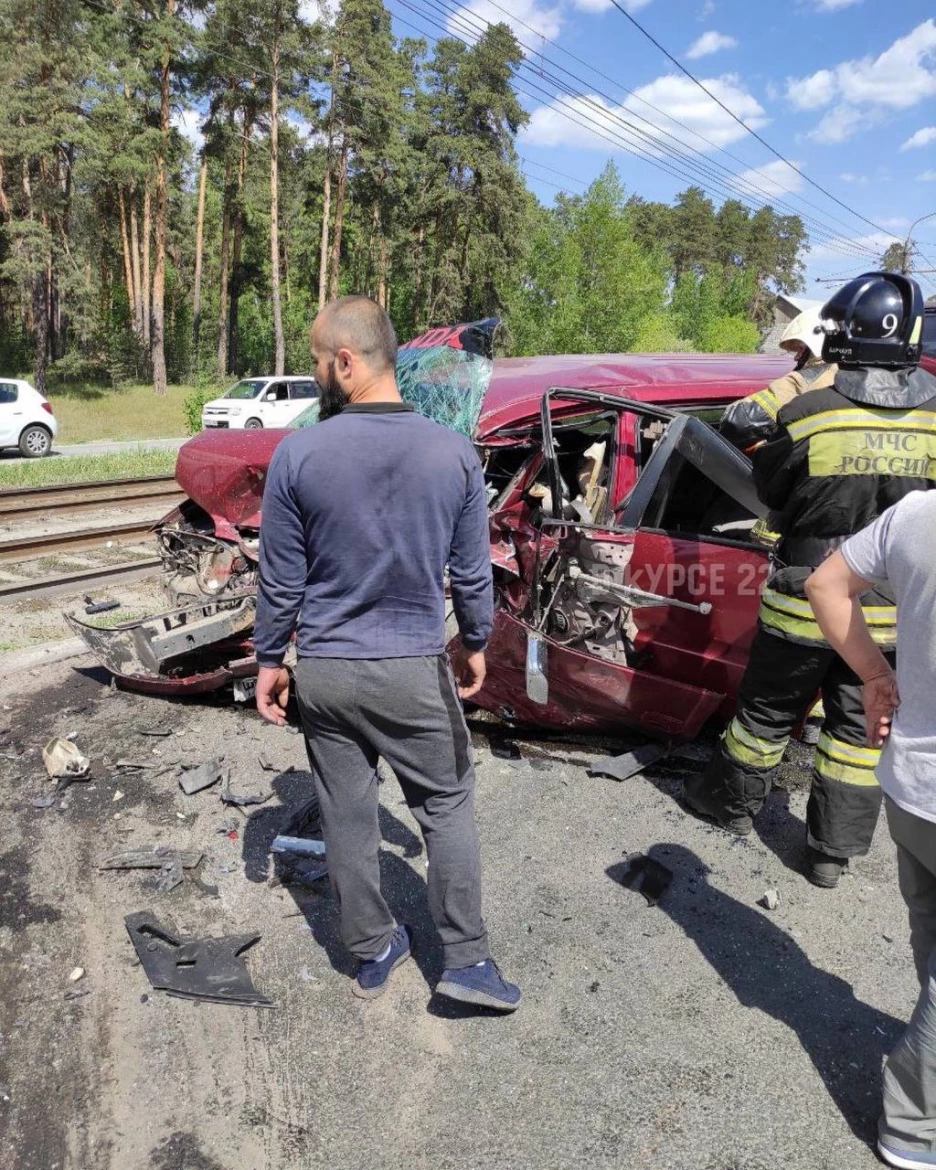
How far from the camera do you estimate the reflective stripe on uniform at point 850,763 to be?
2.78m

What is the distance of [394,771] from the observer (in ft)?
7.04

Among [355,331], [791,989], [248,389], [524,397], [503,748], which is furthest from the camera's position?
[248,389]

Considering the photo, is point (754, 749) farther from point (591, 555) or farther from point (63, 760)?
point (63, 760)

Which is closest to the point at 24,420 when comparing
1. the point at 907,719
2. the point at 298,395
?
the point at 298,395

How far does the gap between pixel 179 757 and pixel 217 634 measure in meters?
0.59

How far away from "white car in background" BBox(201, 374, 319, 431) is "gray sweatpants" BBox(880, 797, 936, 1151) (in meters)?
18.9

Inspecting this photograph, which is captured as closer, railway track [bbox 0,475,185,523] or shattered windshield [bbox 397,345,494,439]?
shattered windshield [bbox 397,345,494,439]

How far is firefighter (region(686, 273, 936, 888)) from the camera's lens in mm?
2586

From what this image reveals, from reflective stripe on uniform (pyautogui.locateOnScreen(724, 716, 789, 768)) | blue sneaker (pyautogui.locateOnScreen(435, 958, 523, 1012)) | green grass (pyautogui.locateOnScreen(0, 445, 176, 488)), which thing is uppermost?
reflective stripe on uniform (pyautogui.locateOnScreen(724, 716, 789, 768))

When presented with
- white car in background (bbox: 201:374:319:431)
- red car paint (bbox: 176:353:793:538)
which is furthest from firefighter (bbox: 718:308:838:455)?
white car in background (bbox: 201:374:319:431)

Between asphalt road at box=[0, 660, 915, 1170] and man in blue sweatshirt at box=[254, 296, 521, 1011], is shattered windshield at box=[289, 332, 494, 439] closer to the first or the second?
asphalt road at box=[0, 660, 915, 1170]

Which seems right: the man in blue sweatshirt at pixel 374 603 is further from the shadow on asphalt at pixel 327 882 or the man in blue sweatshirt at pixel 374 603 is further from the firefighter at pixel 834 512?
the firefighter at pixel 834 512

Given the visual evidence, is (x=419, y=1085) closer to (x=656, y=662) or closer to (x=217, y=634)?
(x=656, y=662)

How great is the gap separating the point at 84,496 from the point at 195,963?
9833 mm
